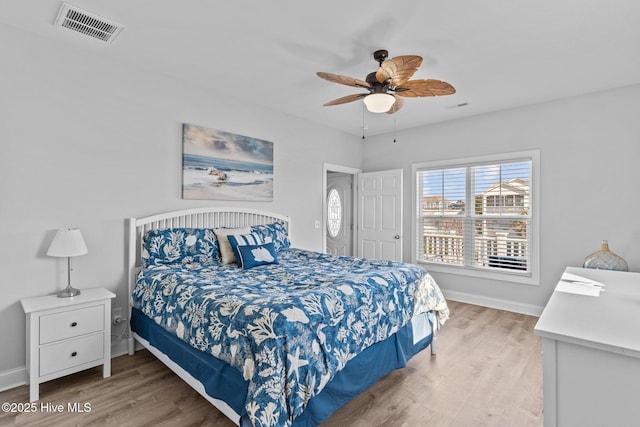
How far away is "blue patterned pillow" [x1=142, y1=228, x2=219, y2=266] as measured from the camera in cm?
297

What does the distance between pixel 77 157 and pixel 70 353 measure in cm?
157

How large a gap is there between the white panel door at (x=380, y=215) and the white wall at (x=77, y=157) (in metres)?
2.75

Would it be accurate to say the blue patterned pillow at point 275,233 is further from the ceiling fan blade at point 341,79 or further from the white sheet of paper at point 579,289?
the white sheet of paper at point 579,289

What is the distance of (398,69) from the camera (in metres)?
2.35

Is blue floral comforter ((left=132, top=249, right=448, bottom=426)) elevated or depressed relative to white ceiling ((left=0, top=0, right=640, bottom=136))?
depressed

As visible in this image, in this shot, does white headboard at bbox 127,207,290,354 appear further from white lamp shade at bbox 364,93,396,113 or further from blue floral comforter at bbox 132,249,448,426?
white lamp shade at bbox 364,93,396,113

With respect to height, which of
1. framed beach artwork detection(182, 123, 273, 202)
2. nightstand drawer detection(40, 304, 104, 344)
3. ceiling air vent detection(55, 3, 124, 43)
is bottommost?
nightstand drawer detection(40, 304, 104, 344)

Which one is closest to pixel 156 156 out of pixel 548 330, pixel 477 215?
pixel 548 330

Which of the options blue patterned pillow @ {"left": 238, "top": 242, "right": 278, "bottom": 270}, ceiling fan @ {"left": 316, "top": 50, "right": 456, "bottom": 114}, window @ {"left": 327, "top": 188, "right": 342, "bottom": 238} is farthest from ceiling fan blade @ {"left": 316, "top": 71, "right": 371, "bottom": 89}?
window @ {"left": 327, "top": 188, "right": 342, "bottom": 238}

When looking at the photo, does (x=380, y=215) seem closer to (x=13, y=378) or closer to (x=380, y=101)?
(x=380, y=101)

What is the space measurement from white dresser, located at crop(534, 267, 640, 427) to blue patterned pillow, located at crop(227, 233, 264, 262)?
2.62 metres

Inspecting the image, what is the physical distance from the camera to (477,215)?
15.1 ft

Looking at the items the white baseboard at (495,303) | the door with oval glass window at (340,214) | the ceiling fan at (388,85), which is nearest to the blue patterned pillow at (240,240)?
the ceiling fan at (388,85)

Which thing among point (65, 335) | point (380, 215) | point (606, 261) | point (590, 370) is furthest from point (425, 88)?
point (65, 335)
